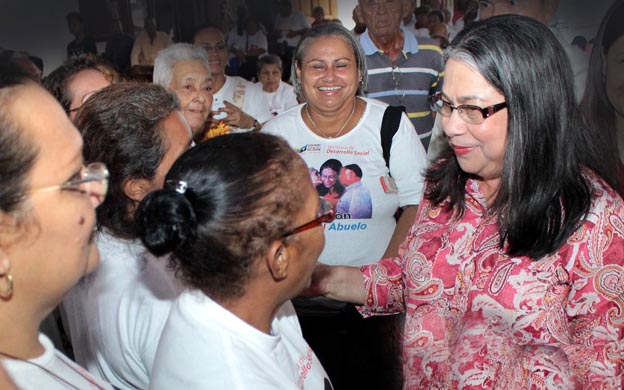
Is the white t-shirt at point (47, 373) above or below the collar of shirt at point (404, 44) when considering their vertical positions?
below

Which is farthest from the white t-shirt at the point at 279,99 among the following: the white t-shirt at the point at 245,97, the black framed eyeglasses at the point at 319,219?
the black framed eyeglasses at the point at 319,219

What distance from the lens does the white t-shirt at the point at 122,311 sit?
1.48 m

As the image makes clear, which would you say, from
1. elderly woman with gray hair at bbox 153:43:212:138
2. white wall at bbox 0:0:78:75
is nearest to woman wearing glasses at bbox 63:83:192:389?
elderly woman with gray hair at bbox 153:43:212:138

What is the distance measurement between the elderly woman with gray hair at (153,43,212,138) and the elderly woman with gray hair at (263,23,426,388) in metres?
0.58

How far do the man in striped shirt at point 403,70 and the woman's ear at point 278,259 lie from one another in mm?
2861

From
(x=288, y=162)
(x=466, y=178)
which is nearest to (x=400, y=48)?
(x=466, y=178)

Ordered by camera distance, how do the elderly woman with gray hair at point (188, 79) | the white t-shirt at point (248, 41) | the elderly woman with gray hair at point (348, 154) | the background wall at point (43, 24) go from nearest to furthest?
the elderly woman with gray hair at point (348, 154)
the elderly woman with gray hair at point (188, 79)
the background wall at point (43, 24)
the white t-shirt at point (248, 41)

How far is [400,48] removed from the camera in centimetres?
403

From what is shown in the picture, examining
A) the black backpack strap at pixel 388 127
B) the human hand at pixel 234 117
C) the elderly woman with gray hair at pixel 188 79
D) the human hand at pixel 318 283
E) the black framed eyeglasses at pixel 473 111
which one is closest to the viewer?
the black framed eyeglasses at pixel 473 111

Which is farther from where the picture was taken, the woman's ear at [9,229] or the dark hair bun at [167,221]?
the dark hair bun at [167,221]

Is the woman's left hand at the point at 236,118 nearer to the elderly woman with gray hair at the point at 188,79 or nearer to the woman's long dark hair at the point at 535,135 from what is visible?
the elderly woman with gray hair at the point at 188,79

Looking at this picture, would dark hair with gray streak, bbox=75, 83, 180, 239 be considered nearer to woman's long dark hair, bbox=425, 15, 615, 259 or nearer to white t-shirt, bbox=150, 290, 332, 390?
white t-shirt, bbox=150, 290, 332, 390

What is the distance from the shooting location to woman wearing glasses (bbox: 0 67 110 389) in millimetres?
938

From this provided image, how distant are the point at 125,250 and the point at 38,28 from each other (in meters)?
4.70
